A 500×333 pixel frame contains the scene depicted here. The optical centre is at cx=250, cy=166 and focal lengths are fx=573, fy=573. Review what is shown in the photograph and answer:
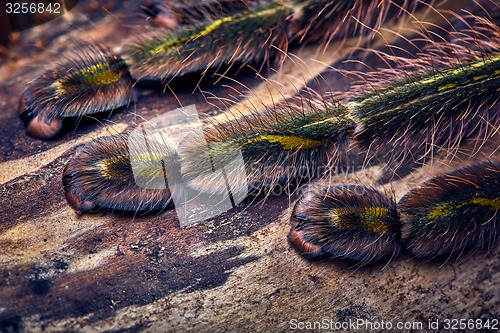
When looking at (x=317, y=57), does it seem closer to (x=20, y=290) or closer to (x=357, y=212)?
(x=357, y=212)

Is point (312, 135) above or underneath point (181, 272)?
above

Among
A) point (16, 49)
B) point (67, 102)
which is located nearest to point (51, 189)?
point (67, 102)

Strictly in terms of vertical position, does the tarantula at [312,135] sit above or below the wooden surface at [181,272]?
above

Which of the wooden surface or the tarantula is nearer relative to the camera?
the wooden surface

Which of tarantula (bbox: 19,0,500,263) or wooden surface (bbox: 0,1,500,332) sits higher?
tarantula (bbox: 19,0,500,263)

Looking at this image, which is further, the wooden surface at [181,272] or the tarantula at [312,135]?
the tarantula at [312,135]
